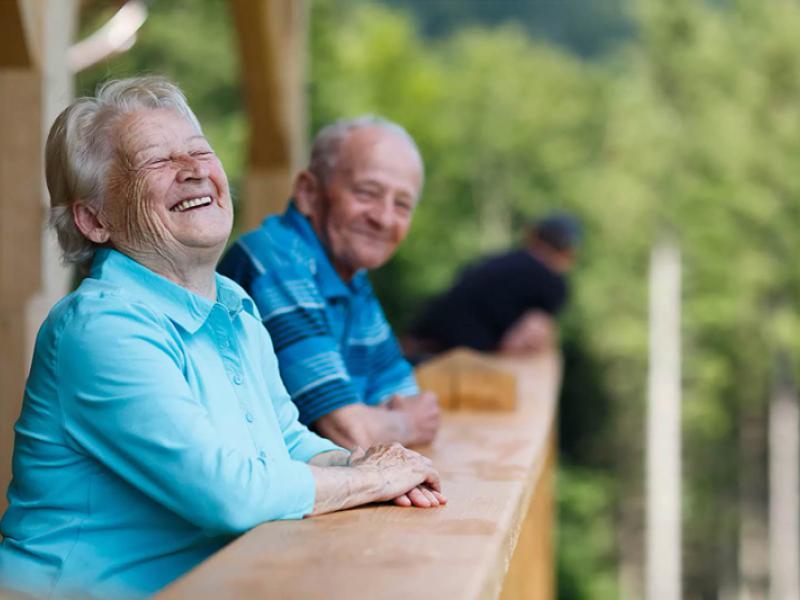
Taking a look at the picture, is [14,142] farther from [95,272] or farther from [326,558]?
[326,558]

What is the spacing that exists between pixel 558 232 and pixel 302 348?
4.98m

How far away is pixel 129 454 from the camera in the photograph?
1691 millimetres

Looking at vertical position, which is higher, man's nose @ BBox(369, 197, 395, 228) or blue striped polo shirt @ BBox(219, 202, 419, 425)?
man's nose @ BBox(369, 197, 395, 228)

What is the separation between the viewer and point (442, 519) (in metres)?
1.87

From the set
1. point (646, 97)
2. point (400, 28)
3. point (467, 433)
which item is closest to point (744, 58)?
point (646, 97)

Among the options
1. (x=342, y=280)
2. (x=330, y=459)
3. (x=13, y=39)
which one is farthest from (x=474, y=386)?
(x=330, y=459)

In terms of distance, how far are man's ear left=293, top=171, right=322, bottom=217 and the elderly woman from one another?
95 centimetres

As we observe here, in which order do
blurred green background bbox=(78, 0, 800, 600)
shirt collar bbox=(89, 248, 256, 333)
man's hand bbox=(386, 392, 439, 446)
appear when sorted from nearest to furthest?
1. shirt collar bbox=(89, 248, 256, 333)
2. man's hand bbox=(386, 392, 439, 446)
3. blurred green background bbox=(78, 0, 800, 600)

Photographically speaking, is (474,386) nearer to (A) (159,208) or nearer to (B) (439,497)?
(B) (439,497)

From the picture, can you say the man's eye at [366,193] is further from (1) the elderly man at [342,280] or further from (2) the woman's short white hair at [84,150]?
(2) the woman's short white hair at [84,150]

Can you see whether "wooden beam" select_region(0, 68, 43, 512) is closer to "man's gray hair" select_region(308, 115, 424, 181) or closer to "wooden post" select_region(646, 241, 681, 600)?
"man's gray hair" select_region(308, 115, 424, 181)

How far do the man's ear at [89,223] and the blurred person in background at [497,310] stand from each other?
452 centimetres

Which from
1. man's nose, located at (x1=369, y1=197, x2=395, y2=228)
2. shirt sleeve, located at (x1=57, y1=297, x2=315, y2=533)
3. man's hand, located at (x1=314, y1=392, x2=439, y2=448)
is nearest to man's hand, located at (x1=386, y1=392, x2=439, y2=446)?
man's hand, located at (x1=314, y1=392, x2=439, y2=448)

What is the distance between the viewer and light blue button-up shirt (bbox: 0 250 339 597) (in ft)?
5.52
